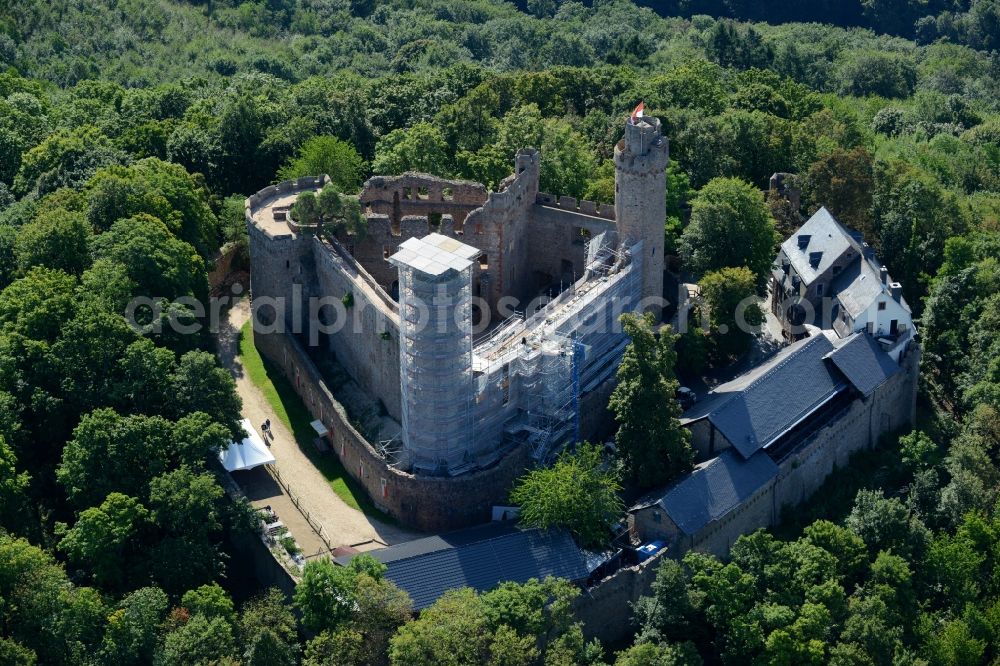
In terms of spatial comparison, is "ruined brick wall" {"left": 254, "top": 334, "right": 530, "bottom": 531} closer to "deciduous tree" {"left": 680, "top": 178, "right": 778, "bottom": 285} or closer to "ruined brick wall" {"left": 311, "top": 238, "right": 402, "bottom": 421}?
"ruined brick wall" {"left": 311, "top": 238, "right": 402, "bottom": 421}

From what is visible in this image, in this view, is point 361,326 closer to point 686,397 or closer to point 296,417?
point 296,417

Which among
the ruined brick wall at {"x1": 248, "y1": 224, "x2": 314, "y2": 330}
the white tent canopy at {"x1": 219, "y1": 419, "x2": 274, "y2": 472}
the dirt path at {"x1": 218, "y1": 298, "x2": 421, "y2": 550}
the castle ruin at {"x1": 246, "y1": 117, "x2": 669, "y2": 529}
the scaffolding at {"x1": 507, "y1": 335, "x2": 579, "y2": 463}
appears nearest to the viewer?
the castle ruin at {"x1": 246, "y1": 117, "x2": 669, "y2": 529}

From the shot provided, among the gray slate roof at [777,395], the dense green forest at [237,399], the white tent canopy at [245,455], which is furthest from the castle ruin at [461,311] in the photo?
the gray slate roof at [777,395]

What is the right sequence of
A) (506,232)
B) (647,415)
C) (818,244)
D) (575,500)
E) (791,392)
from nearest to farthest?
1. (575,500)
2. (647,415)
3. (791,392)
4. (506,232)
5. (818,244)

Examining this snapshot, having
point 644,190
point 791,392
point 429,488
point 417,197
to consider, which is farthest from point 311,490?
point 791,392

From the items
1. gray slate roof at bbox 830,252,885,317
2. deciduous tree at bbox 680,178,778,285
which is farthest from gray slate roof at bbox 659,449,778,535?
deciduous tree at bbox 680,178,778,285

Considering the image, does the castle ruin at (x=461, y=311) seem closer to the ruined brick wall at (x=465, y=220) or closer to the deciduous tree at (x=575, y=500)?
the ruined brick wall at (x=465, y=220)

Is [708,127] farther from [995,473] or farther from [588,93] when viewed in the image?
[995,473]
